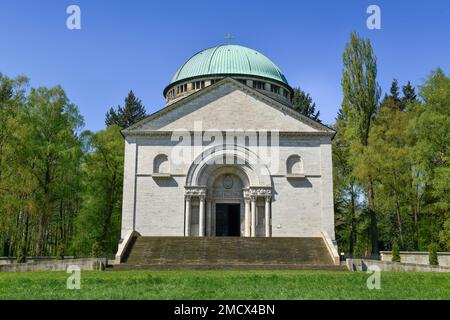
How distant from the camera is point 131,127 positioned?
3366 cm

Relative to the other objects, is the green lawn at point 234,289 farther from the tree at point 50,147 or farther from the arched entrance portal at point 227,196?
the tree at point 50,147

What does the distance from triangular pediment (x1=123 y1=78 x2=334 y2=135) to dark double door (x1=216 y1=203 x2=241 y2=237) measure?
17.7ft

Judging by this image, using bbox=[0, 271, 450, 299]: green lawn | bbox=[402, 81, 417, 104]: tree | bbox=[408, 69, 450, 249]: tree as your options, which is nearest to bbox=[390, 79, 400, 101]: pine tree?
bbox=[402, 81, 417, 104]: tree

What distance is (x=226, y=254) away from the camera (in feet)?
89.6

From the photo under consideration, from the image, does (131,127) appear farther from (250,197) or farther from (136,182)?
(250,197)

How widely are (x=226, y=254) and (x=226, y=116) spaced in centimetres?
1047

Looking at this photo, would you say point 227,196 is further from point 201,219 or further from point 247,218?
point 201,219

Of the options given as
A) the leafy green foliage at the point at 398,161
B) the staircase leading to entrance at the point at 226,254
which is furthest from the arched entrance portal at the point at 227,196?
the leafy green foliage at the point at 398,161

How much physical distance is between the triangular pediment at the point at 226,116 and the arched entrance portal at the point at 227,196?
1.96 metres

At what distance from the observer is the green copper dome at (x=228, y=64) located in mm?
43031

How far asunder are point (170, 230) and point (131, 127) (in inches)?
291
